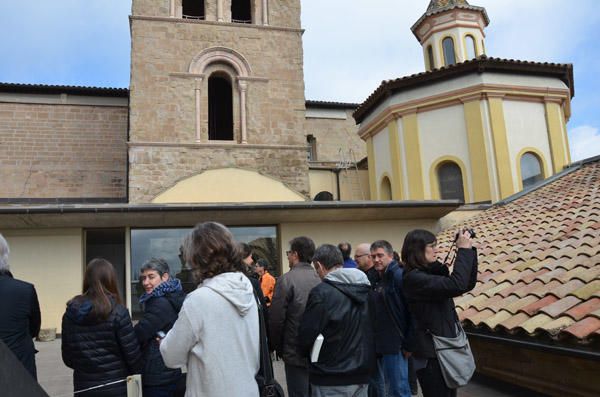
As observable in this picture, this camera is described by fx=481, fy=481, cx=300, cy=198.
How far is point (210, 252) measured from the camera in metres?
2.78

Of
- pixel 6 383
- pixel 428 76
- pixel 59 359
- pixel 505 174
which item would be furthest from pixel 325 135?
pixel 6 383

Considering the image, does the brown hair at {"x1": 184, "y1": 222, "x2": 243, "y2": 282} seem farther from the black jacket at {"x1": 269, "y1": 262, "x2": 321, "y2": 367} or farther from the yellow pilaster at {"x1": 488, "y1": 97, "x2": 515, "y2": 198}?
the yellow pilaster at {"x1": 488, "y1": 97, "x2": 515, "y2": 198}

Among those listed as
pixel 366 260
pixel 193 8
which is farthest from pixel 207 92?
pixel 366 260

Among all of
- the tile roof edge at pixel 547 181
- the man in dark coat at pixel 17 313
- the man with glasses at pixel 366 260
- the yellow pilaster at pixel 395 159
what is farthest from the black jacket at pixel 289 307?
the yellow pilaster at pixel 395 159

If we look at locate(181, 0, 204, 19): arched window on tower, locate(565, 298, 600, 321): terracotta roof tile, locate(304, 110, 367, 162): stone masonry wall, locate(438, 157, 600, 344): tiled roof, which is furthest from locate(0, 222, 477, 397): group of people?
locate(304, 110, 367, 162): stone masonry wall

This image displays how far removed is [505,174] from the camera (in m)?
17.5

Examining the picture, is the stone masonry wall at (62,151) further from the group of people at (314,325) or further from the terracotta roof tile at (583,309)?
the terracotta roof tile at (583,309)

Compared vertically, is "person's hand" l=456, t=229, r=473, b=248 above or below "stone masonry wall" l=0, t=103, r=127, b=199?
below

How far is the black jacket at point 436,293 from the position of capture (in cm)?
362

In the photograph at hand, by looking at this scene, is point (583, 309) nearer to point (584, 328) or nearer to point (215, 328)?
point (584, 328)

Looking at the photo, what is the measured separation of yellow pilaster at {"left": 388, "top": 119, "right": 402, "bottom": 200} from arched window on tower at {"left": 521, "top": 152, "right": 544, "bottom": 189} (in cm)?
459

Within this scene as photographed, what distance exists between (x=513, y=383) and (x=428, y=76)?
14.3 metres

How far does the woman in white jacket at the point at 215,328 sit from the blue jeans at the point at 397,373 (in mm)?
2318

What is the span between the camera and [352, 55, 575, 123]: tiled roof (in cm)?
1792
